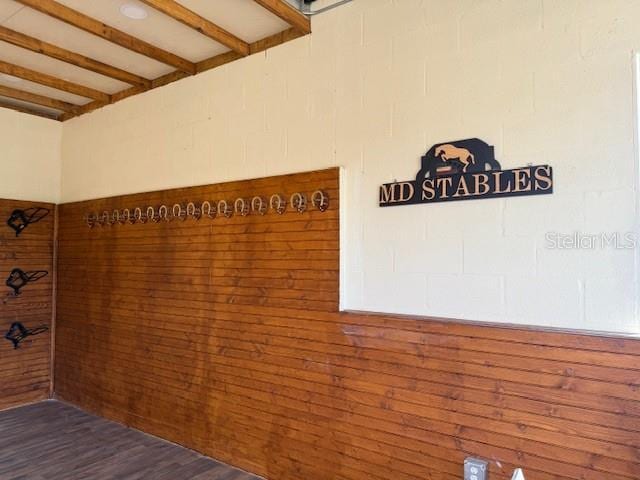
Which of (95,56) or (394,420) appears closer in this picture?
(394,420)

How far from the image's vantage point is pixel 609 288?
220cm

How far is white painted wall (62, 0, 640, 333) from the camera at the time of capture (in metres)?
2.23

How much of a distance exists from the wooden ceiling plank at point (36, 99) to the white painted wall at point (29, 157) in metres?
0.31

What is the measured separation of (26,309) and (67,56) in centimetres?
293

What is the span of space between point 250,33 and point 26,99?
9.86 feet

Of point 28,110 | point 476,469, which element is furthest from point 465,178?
point 28,110

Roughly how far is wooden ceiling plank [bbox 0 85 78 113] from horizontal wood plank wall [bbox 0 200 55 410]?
1127 mm

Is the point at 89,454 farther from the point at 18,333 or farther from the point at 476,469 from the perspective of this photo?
the point at 476,469

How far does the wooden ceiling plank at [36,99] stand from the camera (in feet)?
16.0

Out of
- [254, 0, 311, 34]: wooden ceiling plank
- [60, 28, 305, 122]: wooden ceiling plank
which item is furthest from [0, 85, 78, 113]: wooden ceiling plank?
[254, 0, 311, 34]: wooden ceiling plank

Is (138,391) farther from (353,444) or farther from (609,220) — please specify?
(609,220)

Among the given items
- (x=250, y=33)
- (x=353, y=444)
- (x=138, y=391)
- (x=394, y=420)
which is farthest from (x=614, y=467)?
(x=138, y=391)

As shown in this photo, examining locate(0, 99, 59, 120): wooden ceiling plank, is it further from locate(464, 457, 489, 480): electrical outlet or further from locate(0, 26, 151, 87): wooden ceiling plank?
locate(464, 457, 489, 480): electrical outlet

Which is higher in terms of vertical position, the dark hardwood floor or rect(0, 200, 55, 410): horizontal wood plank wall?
rect(0, 200, 55, 410): horizontal wood plank wall
